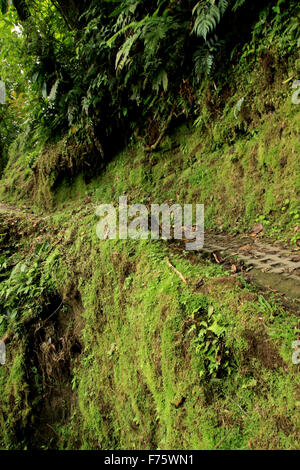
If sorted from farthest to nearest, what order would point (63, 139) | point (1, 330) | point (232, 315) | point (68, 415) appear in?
point (63, 139) < point (1, 330) < point (68, 415) < point (232, 315)

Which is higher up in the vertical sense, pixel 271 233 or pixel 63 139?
pixel 63 139

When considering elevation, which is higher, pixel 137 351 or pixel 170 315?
pixel 170 315

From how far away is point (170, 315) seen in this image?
7.57ft

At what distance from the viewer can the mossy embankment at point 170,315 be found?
184cm

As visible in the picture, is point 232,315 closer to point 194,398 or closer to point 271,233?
point 194,398

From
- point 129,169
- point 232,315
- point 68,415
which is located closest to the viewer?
point 232,315

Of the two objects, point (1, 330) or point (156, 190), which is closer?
point (1, 330)

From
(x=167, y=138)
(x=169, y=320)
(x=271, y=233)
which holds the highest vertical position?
(x=167, y=138)

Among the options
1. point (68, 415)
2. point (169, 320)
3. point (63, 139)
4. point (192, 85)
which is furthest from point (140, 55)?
point (68, 415)

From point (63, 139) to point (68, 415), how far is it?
20.4ft

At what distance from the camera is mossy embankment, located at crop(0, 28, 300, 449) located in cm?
184

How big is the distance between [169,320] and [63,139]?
6383mm

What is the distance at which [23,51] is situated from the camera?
657 centimetres

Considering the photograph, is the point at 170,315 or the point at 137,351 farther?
the point at 137,351
